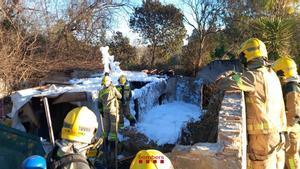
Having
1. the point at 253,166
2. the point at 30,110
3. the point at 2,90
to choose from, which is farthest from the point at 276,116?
the point at 2,90

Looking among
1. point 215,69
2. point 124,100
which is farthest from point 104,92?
point 215,69

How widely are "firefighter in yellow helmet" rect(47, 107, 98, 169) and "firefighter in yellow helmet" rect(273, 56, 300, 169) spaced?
12.1ft

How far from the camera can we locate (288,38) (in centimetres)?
1555

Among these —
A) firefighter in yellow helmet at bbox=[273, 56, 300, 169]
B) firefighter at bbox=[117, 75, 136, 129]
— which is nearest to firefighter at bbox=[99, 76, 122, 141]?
firefighter at bbox=[117, 75, 136, 129]

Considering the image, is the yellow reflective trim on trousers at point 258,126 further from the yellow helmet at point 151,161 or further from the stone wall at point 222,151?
the yellow helmet at point 151,161

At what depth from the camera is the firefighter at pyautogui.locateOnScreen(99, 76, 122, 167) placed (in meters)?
8.27

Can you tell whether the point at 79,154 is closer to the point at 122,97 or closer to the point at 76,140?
the point at 76,140

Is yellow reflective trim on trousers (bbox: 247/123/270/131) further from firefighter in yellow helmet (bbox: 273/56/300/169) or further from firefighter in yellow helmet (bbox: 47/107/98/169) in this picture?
firefighter in yellow helmet (bbox: 47/107/98/169)

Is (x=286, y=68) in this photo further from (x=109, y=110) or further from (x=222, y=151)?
(x=109, y=110)

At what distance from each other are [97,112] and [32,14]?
7.47 meters

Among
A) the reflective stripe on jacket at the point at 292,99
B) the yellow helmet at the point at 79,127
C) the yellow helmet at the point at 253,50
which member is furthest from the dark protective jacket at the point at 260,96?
the yellow helmet at the point at 79,127

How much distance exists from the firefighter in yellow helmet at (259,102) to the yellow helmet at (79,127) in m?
1.98

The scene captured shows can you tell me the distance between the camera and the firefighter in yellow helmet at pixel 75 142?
3068 mm

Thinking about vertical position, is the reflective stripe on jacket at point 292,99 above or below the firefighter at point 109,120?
above
